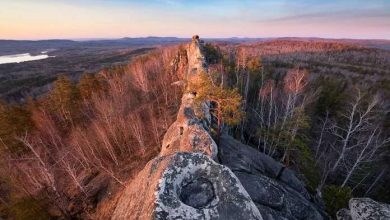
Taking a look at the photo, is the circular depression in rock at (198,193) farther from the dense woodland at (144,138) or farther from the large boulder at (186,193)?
the dense woodland at (144,138)

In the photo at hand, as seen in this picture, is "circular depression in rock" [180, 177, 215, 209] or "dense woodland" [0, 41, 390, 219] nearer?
"circular depression in rock" [180, 177, 215, 209]

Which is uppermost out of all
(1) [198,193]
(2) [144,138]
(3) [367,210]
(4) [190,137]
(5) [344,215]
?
(1) [198,193]

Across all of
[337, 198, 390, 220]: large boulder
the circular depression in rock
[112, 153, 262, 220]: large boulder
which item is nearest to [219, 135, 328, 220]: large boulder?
[337, 198, 390, 220]: large boulder

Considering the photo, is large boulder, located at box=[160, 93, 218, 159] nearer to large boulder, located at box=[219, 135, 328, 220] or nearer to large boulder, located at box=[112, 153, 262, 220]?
large boulder, located at box=[219, 135, 328, 220]

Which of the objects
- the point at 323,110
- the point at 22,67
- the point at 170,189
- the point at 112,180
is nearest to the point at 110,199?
the point at 112,180

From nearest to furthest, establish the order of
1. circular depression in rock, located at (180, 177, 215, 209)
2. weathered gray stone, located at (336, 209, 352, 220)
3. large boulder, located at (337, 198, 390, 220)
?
circular depression in rock, located at (180, 177, 215, 209)
large boulder, located at (337, 198, 390, 220)
weathered gray stone, located at (336, 209, 352, 220)

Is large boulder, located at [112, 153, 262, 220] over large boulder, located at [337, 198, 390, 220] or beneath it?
over

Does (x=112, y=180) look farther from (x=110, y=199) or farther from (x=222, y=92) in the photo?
(x=222, y=92)

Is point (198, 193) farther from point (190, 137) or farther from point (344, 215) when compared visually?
point (344, 215)

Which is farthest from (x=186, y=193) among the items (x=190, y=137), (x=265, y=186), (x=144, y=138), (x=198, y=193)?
(x=144, y=138)
